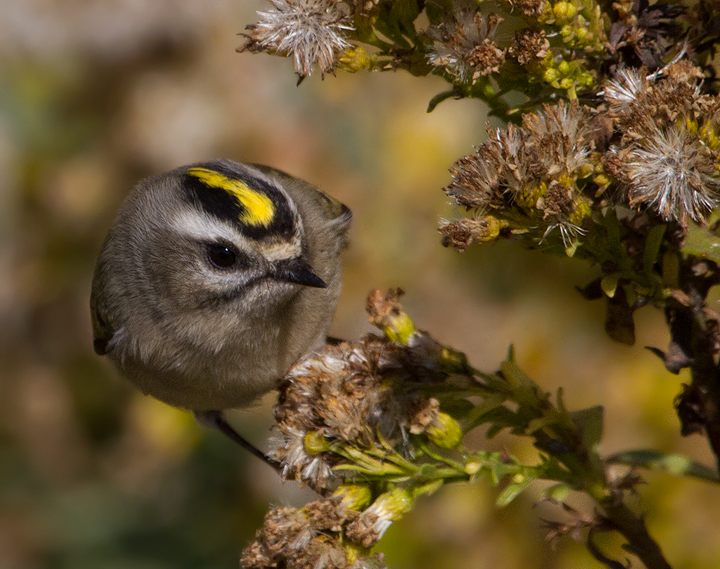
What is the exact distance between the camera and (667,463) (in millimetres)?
1638

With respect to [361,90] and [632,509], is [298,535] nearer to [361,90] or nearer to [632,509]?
[632,509]

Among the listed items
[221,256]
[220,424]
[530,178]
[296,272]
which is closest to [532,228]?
[530,178]

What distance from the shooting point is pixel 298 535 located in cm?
150

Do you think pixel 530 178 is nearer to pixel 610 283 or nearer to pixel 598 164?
pixel 598 164

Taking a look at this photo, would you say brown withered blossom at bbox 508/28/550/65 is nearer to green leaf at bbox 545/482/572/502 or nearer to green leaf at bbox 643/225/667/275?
green leaf at bbox 643/225/667/275

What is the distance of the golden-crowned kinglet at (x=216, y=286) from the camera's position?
2.38 metres

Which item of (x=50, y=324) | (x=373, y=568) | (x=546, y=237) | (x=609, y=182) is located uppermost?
(x=609, y=182)

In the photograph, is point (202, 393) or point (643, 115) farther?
point (202, 393)

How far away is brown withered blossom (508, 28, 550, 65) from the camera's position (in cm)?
130

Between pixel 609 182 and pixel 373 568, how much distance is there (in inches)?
32.7

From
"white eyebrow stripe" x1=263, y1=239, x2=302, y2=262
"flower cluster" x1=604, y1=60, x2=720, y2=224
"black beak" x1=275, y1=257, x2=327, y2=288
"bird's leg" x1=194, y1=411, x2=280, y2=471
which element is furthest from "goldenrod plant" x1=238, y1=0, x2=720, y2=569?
"bird's leg" x1=194, y1=411, x2=280, y2=471

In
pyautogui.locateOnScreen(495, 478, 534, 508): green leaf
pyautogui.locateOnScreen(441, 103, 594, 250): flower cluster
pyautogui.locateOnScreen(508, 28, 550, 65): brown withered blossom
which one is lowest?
pyautogui.locateOnScreen(495, 478, 534, 508): green leaf

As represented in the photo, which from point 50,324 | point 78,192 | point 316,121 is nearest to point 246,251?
point 316,121

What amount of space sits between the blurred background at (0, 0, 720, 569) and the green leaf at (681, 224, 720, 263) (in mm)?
1671
